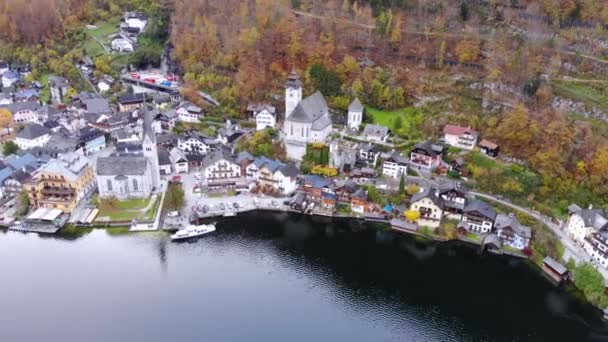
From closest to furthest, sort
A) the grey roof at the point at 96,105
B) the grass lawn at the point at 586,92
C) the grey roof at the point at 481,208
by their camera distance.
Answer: the grey roof at the point at 481,208 → the grass lawn at the point at 586,92 → the grey roof at the point at 96,105

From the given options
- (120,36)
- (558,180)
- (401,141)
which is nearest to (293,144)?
(401,141)

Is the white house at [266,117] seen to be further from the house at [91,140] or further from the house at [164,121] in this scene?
→ the house at [91,140]

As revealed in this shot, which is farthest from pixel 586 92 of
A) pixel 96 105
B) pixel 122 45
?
pixel 122 45

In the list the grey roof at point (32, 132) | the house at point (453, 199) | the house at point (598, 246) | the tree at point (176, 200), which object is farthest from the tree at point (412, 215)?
the grey roof at point (32, 132)

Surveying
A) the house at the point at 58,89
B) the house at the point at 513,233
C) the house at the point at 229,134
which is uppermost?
the house at the point at 58,89

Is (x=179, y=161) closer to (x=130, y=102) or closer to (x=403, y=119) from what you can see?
(x=130, y=102)

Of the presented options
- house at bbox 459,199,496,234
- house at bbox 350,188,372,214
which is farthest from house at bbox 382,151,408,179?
house at bbox 459,199,496,234

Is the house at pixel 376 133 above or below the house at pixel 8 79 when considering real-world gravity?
below
